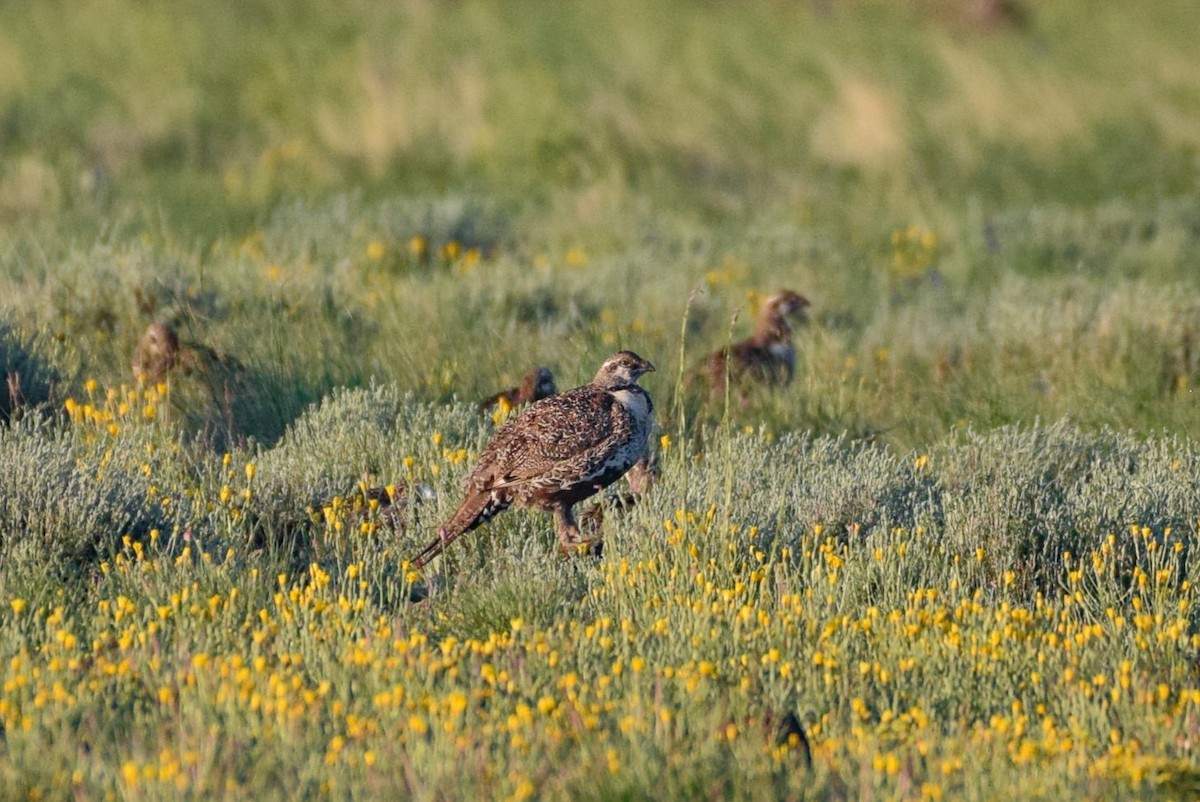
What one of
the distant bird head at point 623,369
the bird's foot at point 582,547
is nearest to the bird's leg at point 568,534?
the bird's foot at point 582,547

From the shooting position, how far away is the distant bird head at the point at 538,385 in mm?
8305

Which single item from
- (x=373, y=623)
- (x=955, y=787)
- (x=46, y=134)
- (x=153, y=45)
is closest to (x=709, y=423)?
(x=373, y=623)

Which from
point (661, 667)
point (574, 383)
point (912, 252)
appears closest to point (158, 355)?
point (574, 383)

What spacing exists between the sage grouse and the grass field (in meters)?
0.20

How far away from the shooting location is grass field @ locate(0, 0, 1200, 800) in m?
4.75

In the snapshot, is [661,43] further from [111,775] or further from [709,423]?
[111,775]

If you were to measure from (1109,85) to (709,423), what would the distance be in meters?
13.5

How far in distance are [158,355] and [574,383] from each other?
6.75 feet

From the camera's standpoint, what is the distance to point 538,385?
830 cm

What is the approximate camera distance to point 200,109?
17.4 metres

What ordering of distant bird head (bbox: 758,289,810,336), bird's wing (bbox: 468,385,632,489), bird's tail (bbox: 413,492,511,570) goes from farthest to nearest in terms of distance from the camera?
1. distant bird head (bbox: 758,289,810,336)
2. bird's wing (bbox: 468,385,632,489)
3. bird's tail (bbox: 413,492,511,570)

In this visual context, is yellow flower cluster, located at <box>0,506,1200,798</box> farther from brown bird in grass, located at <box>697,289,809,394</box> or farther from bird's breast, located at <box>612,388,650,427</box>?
brown bird in grass, located at <box>697,289,809,394</box>

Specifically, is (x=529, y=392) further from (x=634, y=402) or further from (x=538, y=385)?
(x=634, y=402)

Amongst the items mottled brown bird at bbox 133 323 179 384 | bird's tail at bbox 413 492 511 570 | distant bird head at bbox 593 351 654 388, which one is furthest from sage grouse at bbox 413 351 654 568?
mottled brown bird at bbox 133 323 179 384
